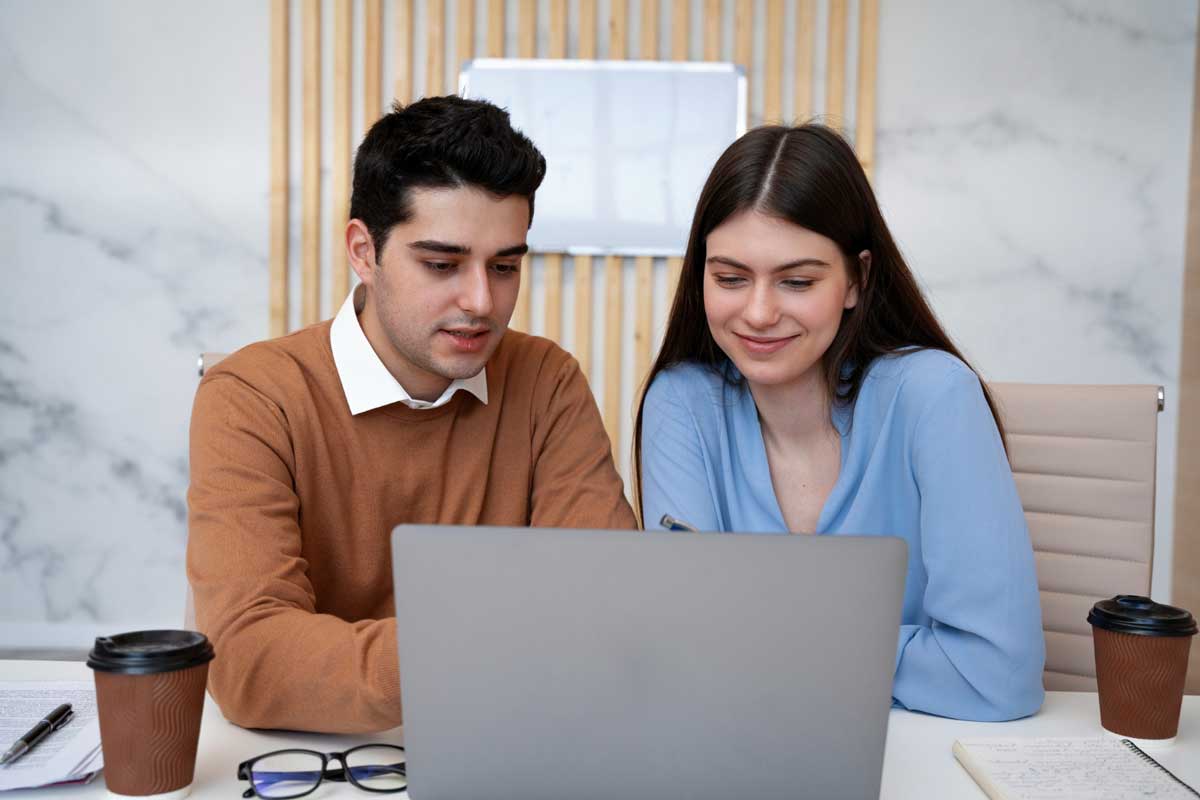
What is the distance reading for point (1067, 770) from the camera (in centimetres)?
103

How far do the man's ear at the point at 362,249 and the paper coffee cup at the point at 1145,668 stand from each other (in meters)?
1.06

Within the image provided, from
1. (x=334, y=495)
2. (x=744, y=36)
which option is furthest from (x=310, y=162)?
(x=334, y=495)

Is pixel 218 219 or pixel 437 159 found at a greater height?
pixel 218 219

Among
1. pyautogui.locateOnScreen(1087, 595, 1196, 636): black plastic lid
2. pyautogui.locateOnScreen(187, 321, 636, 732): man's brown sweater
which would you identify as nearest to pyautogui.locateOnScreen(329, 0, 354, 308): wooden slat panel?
pyautogui.locateOnScreen(187, 321, 636, 732): man's brown sweater

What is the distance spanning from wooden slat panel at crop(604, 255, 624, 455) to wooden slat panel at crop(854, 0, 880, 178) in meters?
0.79

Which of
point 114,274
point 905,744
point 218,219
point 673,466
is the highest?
point 218,219

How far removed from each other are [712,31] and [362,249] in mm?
1975

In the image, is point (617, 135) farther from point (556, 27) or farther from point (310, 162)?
point (310, 162)

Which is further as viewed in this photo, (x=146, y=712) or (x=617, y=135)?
(x=617, y=135)

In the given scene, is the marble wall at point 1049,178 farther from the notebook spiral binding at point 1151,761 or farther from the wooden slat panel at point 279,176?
the notebook spiral binding at point 1151,761

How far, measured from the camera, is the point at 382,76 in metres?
3.39

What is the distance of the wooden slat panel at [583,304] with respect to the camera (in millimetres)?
3381

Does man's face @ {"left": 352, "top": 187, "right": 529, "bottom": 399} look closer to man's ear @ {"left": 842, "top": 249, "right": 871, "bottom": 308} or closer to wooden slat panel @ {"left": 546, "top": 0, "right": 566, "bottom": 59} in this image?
man's ear @ {"left": 842, "top": 249, "right": 871, "bottom": 308}

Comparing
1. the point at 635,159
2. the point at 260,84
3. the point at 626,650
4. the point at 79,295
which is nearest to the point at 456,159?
the point at 626,650
